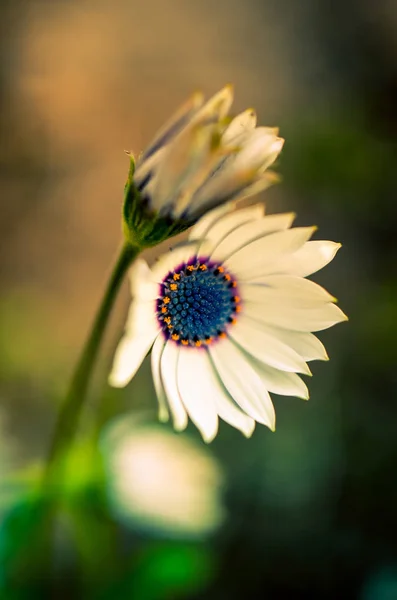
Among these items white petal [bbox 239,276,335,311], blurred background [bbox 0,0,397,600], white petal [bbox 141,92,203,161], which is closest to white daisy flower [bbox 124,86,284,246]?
white petal [bbox 141,92,203,161]

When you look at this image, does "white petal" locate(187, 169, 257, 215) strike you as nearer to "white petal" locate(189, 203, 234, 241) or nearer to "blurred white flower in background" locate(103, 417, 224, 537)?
"white petal" locate(189, 203, 234, 241)

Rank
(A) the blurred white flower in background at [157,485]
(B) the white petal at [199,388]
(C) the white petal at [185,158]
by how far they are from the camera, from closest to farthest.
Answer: (C) the white petal at [185,158] → (B) the white petal at [199,388] → (A) the blurred white flower in background at [157,485]

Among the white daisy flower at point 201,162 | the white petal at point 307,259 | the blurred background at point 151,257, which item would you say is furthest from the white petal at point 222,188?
the blurred background at point 151,257

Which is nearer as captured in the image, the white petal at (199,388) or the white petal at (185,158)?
the white petal at (185,158)

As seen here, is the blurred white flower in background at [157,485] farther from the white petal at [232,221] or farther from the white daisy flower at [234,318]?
the white petal at [232,221]

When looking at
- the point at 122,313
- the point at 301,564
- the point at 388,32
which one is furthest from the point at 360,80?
the point at 301,564

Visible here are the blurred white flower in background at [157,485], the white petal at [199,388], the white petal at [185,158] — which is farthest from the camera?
the blurred white flower in background at [157,485]

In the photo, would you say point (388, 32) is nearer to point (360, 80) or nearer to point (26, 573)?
point (360, 80)
